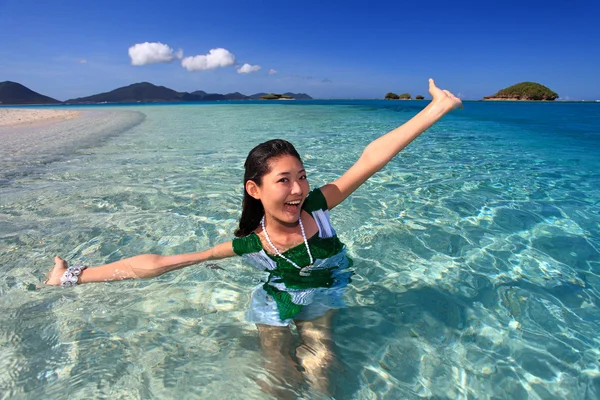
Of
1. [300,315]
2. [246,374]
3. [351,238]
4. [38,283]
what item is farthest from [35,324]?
[351,238]

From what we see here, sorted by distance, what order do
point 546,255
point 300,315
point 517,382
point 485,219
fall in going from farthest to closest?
A: point 485,219
point 546,255
point 300,315
point 517,382

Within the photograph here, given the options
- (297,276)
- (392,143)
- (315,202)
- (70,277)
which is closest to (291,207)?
(315,202)

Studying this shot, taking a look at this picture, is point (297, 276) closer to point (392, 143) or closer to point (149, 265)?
point (149, 265)

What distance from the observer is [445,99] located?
8.86ft

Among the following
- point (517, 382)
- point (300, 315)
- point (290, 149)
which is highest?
point (290, 149)

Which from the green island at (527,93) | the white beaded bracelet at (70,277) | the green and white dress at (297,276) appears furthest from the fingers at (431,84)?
the green island at (527,93)

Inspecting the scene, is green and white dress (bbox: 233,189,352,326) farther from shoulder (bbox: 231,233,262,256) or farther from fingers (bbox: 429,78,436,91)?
fingers (bbox: 429,78,436,91)

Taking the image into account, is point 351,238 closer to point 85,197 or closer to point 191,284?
point 191,284

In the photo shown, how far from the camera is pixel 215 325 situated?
2891mm

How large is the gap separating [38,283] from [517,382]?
4109 millimetres

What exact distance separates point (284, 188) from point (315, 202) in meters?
0.48

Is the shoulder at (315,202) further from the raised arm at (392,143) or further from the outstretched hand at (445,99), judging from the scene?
the outstretched hand at (445,99)

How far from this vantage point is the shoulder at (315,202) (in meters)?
2.74

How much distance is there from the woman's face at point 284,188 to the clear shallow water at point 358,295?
1.05m
